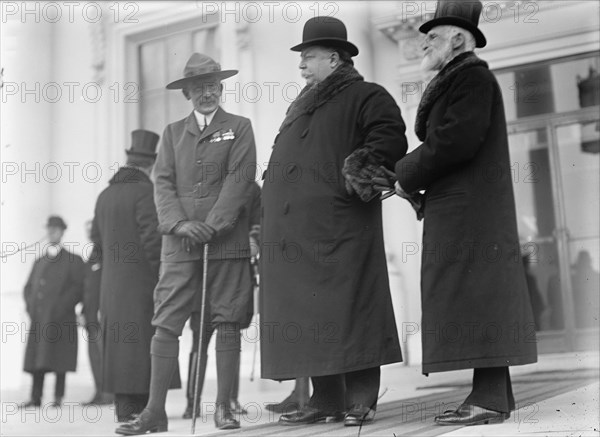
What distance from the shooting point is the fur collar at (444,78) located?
11.9ft

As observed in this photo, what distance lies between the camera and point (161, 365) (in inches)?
169

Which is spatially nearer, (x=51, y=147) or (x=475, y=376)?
(x=475, y=376)

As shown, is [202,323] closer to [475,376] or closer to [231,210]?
[231,210]

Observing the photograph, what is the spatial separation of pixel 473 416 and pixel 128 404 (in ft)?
7.19

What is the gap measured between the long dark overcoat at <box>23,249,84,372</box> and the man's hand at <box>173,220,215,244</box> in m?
3.47

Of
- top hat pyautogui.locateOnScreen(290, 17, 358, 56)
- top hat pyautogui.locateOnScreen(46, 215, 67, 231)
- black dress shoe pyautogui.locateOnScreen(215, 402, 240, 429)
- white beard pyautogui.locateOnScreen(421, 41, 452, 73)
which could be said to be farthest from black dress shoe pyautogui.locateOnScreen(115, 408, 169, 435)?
top hat pyautogui.locateOnScreen(46, 215, 67, 231)

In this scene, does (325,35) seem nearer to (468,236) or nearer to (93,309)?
(468,236)

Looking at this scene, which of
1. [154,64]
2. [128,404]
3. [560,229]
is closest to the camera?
[128,404]

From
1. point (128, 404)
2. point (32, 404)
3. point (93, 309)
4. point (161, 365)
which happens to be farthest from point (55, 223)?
point (161, 365)

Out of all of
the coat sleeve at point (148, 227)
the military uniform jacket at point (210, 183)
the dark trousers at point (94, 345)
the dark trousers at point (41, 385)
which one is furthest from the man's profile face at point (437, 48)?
the dark trousers at point (41, 385)

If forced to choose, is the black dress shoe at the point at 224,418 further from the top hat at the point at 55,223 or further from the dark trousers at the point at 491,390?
the top hat at the point at 55,223

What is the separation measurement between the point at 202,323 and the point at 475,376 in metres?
1.31

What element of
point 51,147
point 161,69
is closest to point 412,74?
point 161,69

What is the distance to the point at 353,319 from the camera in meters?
3.87
